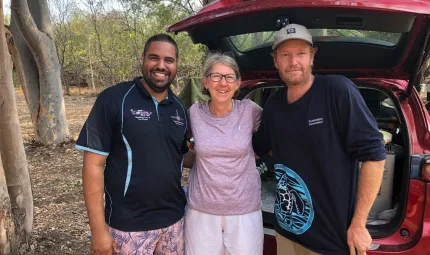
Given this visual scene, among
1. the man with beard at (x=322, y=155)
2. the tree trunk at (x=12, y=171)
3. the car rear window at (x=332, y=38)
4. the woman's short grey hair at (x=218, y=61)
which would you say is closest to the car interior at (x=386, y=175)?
the car rear window at (x=332, y=38)

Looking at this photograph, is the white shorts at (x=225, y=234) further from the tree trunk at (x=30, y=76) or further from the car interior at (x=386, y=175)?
the tree trunk at (x=30, y=76)

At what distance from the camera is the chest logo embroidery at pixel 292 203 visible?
2012 mm

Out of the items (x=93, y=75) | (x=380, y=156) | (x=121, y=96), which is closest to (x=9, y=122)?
(x=121, y=96)

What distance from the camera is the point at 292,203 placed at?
210 centimetres

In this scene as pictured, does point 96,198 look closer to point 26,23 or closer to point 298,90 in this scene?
point 298,90

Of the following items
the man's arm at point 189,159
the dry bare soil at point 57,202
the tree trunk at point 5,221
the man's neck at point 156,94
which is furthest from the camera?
the dry bare soil at point 57,202

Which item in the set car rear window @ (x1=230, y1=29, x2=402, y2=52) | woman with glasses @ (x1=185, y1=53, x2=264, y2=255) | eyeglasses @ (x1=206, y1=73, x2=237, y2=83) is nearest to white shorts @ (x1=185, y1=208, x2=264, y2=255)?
woman with glasses @ (x1=185, y1=53, x2=264, y2=255)

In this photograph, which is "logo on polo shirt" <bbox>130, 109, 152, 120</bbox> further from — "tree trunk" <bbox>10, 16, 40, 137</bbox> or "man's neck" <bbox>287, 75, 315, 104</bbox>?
"tree trunk" <bbox>10, 16, 40, 137</bbox>

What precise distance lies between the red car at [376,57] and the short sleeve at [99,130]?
718 millimetres

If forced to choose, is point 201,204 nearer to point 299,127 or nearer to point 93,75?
point 299,127

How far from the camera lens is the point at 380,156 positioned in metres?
1.82

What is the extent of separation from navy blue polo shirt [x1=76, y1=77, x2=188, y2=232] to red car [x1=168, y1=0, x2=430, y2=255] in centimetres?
61

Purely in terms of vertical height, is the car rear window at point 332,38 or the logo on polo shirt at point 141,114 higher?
the car rear window at point 332,38

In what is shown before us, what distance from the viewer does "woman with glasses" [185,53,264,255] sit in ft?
7.23
